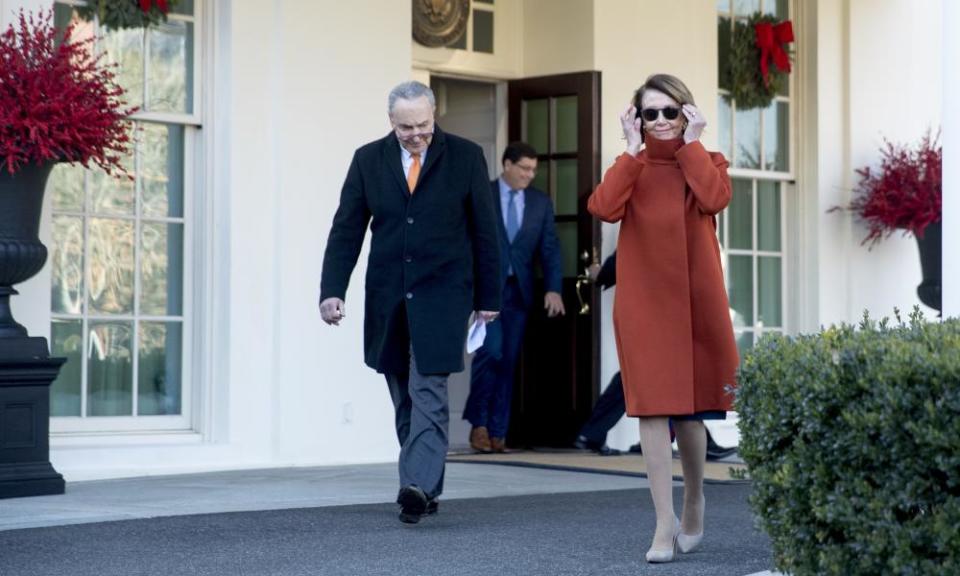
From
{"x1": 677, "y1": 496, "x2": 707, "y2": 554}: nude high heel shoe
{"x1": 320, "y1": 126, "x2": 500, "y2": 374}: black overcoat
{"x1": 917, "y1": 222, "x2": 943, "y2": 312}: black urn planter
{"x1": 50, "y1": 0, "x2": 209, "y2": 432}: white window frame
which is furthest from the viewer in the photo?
{"x1": 917, "y1": 222, "x2": 943, "y2": 312}: black urn planter

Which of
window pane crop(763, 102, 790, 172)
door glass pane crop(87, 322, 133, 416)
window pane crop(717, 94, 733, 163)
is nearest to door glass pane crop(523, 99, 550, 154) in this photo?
window pane crop(717, 94, 733, 163)

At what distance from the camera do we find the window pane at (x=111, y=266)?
8.91 meters

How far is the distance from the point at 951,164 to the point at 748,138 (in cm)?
532

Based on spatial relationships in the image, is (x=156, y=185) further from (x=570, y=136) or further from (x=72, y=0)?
(x=570, y=136)

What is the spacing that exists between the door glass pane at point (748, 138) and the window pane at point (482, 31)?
2.10 m

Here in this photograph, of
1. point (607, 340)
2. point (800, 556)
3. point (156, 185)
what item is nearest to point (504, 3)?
point (607, 340)

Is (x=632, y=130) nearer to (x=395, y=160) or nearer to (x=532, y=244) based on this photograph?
(x=395, y=160)

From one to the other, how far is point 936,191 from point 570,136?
9.28ft

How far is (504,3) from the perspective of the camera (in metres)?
11.4

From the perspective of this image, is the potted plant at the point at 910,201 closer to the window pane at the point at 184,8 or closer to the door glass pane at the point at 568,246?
the door glass pane at the point at 568,246

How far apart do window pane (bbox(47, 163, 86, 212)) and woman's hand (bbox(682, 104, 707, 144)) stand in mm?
4170

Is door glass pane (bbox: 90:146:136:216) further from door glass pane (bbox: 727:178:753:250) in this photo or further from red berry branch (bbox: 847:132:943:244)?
red berry branch (bbox: 847:132:943:244)

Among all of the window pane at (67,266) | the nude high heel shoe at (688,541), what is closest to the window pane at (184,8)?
the window pane at (67,266)

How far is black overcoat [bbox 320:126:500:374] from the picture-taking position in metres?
6.56
